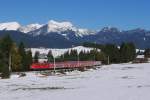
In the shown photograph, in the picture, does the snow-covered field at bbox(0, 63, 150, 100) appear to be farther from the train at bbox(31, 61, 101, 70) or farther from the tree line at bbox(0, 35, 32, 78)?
the tree line at bbox(0, 35, 32, 78)

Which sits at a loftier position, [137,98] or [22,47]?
[22,47]

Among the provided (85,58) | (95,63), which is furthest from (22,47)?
(85,58)

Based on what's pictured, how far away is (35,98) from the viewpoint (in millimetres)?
36156

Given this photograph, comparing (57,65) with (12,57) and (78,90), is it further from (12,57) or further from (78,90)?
(78,90)

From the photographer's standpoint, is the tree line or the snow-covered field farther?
the tree line

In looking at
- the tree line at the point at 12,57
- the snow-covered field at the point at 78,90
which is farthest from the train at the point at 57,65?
the snow-covered field at the point at 78,90

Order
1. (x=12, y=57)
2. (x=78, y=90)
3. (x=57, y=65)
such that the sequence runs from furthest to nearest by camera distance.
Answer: (x=57, y=65), (x=12, y=57), (x=78, y=90)

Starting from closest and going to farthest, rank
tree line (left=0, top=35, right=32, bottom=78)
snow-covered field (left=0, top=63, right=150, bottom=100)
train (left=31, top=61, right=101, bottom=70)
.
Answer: snow-covered field (left=0, top=63, right=150, bottom=100) → train (left=31, top=61, right=101, bottom=70) → tree line (left=0, top=35, right=32, bottom=78)

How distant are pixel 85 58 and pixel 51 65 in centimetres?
7062

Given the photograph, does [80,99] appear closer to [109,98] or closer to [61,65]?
[109,98]

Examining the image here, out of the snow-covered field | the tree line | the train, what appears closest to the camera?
the snow-covered field

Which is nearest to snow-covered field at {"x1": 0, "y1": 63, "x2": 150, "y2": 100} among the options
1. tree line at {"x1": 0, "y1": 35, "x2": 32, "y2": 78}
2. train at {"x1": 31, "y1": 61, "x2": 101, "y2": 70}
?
train at {"x1": 31, "y1": 61, "x2": 101, "y2": 70}

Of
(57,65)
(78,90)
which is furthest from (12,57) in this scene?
(78,90)

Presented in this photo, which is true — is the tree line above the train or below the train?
above
